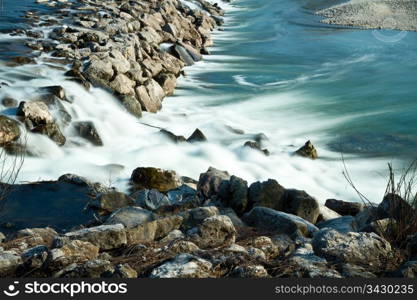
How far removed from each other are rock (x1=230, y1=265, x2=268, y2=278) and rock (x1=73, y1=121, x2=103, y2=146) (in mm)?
6903

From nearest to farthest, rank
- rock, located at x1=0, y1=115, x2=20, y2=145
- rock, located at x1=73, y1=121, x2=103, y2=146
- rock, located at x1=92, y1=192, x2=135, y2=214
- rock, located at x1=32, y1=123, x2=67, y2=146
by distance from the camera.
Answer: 1. rock, located at x1=92, y1=192, x2=135, y2=214
2. rock, located at x1=0, y1=115, x2=20, y2=145
3. rock, located at x1=32, y1=123, x2=67, y2=146
4. rock, located at x1=73, y1=121, x2=103, y2=146

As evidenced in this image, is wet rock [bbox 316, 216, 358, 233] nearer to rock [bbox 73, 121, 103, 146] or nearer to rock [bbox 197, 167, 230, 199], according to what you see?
rock [bbox 197, 167, 230, 199]

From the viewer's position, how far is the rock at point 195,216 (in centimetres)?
569

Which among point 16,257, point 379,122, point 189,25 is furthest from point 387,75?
point 16,257

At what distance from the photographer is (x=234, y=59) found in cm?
2058

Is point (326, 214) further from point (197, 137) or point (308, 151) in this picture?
point (197, 137)

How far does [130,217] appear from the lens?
5.80 m

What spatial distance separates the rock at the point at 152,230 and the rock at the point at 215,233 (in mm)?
493

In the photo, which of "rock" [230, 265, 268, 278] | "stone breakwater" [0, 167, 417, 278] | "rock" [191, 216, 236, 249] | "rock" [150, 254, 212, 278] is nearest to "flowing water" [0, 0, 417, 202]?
"stone breakwater" [0, 167, 417, 278]

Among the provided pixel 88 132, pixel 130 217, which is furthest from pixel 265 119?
pixel 130 217

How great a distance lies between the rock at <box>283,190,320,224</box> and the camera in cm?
714

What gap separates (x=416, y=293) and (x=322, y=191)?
605 centimetres

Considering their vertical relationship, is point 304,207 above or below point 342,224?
below

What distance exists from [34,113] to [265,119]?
6.13 meters
